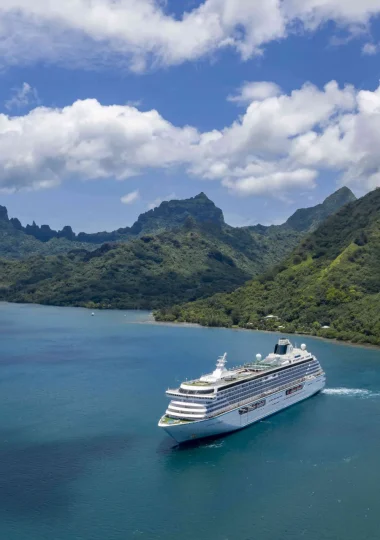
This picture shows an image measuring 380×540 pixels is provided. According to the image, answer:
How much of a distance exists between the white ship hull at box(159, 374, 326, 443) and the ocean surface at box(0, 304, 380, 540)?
118cm

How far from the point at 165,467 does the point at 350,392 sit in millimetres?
41464

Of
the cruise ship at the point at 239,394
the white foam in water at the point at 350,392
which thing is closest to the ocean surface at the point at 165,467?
the white foam in water at the point at 350,392

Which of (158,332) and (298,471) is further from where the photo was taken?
(158,332)

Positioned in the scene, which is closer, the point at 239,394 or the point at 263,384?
the point at 239,394

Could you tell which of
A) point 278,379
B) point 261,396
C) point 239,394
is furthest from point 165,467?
point 278,379

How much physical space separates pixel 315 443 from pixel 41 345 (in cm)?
8814

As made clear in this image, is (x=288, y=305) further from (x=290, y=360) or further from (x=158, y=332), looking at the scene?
(x=290, y=360)

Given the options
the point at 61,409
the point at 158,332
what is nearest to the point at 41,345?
the point at 158,332

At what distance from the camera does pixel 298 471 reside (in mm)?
57469

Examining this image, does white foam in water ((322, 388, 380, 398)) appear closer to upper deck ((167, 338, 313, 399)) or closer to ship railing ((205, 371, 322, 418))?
ship railing ((205, 371, 322, 418))

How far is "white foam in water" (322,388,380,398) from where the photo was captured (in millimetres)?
87000

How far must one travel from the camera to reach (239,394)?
227ft

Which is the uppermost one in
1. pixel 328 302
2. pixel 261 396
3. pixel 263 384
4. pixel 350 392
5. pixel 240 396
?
pixel 328 302

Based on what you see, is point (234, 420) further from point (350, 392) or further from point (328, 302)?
point (328, 302)
